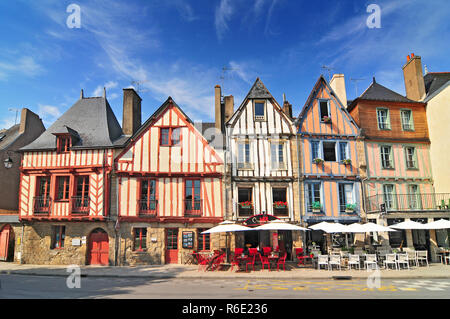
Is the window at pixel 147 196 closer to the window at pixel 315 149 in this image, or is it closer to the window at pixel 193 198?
the window at pixel 193 198

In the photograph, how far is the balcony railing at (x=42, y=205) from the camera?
16.3m

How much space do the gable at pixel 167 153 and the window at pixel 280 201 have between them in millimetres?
3483

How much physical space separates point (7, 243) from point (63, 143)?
22.0ft

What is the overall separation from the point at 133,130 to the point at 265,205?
9130 millimetres

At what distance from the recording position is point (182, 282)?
1123cm

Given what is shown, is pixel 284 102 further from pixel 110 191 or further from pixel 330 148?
pixel 110 191

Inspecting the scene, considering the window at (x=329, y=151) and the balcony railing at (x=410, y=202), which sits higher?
the window at (x=329, y=151)

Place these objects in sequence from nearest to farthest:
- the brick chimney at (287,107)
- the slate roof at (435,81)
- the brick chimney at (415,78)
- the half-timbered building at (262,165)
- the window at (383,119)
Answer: the half-timbered building at (262,165), the window at (383,119), the slate roof at (435,81), the brick chimney at (415,78), the brick chimney at (287,107)

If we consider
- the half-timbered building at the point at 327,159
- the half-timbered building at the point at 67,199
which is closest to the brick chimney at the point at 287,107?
the half-timbered building at the point at 327,159

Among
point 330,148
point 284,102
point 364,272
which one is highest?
point 284,102

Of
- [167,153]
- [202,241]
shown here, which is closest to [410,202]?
[202,241]

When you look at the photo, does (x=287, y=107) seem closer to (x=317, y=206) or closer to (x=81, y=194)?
(x=317, y=206)
